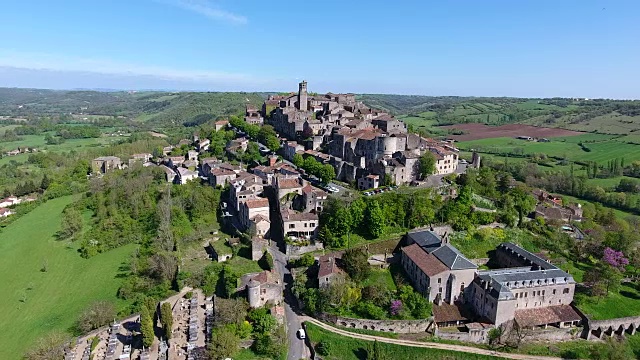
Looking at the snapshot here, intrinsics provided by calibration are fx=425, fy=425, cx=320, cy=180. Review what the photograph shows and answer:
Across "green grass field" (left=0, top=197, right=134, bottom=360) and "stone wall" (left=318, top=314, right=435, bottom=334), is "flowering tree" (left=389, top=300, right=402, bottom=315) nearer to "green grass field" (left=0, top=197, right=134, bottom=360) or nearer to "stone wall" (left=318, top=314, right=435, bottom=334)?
"stone wall" (left=318, top=314, right=435, bottom=334)

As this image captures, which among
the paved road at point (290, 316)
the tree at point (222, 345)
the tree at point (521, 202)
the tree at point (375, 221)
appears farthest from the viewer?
the tree at point (521, 202)

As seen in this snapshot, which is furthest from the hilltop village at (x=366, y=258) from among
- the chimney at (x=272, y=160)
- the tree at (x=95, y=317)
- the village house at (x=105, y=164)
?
the village house at (x=105, y=164)

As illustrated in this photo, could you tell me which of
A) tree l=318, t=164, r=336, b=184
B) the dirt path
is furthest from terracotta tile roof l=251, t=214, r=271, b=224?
the dirt path

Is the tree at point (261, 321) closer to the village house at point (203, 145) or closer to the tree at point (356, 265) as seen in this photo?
the tree at point (356, 265)

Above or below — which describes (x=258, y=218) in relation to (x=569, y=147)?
below

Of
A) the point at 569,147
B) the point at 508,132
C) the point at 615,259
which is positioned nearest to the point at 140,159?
the point at 615,259

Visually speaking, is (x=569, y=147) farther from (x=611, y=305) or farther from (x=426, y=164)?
(x=611, y=305)
